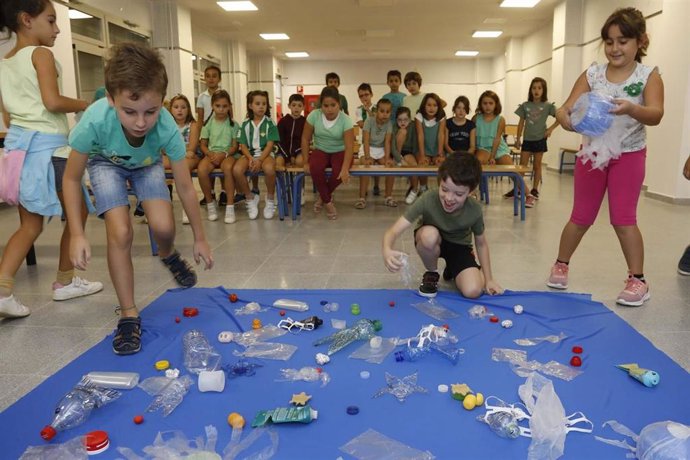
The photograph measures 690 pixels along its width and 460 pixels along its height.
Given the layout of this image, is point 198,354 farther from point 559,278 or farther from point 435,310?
→ point 559,278

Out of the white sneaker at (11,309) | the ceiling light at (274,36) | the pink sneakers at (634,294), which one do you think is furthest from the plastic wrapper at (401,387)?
the ceiling light at (274,36)

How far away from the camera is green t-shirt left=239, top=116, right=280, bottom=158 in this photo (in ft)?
16.6

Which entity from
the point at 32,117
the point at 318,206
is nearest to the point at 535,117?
the point at 318,206

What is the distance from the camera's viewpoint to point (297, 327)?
7.00ft

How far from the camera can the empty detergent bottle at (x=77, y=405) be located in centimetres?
142

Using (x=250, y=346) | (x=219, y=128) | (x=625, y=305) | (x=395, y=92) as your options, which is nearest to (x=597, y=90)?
(x=625, y=305)

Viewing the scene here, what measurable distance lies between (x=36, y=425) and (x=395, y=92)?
18.9 feet

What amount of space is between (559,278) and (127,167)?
6.95ft

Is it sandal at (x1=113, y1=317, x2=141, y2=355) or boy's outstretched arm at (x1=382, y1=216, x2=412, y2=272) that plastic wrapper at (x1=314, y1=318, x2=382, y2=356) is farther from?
sandal at (x1=113, y1=317, x2=141, y2=355)

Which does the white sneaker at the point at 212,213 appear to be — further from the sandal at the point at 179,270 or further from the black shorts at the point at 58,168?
the sandal at the point at 179,270

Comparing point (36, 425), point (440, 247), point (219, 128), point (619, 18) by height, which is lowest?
point (36, 425)

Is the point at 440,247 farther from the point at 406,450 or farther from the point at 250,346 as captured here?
the point at 406,450

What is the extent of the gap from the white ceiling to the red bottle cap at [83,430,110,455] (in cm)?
903

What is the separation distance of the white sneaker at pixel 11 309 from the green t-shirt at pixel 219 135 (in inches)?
118
